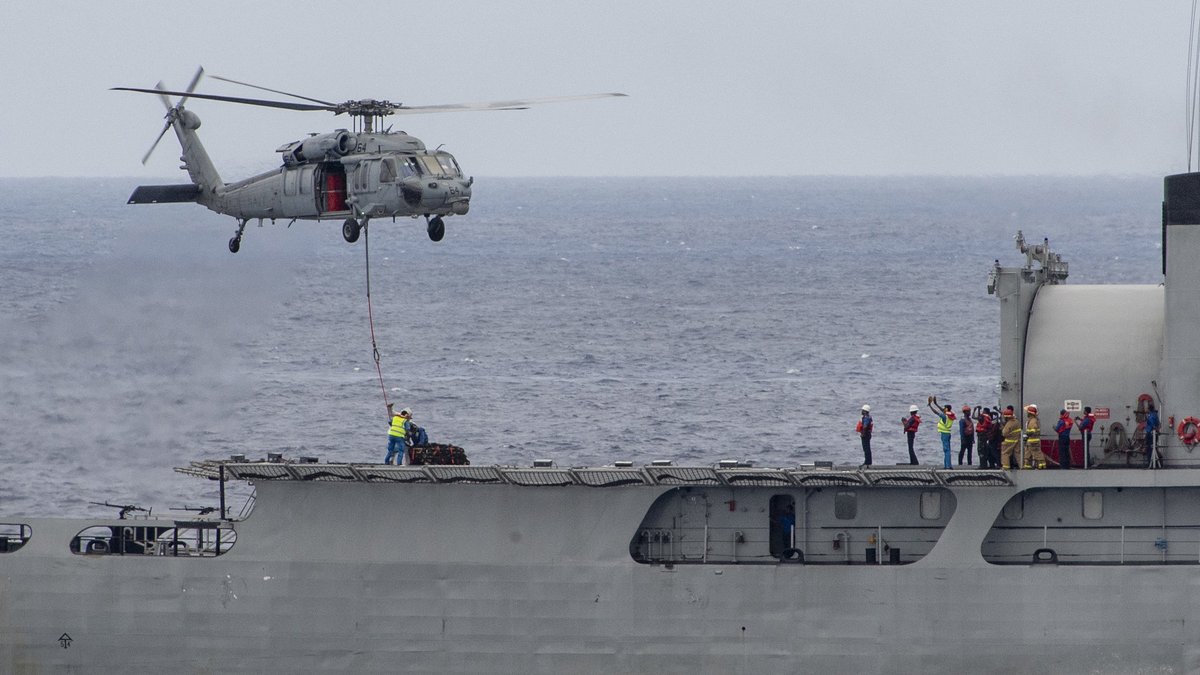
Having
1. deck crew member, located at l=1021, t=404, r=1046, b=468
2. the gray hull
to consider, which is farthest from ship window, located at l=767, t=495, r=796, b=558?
deck crew member, located at l=1021, t=404, r=1046, b=468

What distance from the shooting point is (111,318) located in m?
57.8

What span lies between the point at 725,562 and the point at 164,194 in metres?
14.9

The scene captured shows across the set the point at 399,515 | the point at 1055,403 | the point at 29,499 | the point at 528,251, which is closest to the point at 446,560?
the point at 399,515

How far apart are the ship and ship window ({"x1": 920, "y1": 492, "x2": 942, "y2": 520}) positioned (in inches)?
1.3

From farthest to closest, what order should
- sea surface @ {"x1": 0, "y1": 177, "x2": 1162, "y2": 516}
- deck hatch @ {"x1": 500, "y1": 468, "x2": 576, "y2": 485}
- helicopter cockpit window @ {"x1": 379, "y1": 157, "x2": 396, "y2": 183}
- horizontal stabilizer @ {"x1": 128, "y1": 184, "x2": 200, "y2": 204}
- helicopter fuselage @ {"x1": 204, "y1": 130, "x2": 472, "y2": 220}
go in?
sea surface @ {"x1": 0, "y1": 177, "x2": 1162, "y2": 516}, horizontal stabilizer @ {"x1": 128, "y1": 184, "x2": 200, "y2": 204}, helicopter cockpit window @ {"x1": 379, "y1": 157, "x2": 396, "y2": 183}, helicopter fuselage @ {"x1": 204, "y1": 130, "x2": 472, "y2": 220}, deck hatch @ {"x1": 500, "y1": 468, "x2": 576, "y2": 485}

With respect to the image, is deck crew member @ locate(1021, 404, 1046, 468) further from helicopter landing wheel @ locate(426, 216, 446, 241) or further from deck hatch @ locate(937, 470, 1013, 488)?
helicopter landing wheel @ locate(426, 216, 446, 241)

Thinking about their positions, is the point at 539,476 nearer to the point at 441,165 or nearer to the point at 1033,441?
the point at 1033,441

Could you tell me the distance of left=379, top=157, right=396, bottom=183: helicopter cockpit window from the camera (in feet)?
104

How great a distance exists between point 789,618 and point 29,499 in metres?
31.0

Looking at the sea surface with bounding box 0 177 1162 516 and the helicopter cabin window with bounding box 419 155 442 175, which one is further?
Answer: the sea surface with bounding box 0 177 1162 516

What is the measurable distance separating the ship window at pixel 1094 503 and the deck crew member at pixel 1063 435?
2.16 ft

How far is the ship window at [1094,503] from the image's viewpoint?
2670cm

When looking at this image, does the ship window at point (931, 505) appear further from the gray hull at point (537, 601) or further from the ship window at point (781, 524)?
the ship window at point (781, 524)

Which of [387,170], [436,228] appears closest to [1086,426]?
[436,228]
